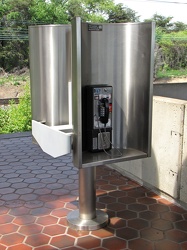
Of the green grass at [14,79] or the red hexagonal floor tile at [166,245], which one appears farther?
the green grass at [14,79]

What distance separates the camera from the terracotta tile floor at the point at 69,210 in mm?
2236

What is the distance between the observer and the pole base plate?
94.0 inches

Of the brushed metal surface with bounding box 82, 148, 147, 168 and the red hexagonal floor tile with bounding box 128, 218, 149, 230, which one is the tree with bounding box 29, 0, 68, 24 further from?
the red hexagonal floor tile with bounding box 128, 218, 149, 230

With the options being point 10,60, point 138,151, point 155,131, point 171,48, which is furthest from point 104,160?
point 171,48

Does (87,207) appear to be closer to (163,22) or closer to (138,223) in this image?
(138,223)

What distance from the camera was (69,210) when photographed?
106 inches

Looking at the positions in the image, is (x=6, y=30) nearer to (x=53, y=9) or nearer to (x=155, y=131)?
(x=53, y=9)

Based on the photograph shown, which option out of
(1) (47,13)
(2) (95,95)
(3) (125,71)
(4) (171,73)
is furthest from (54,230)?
(4) (171,73)

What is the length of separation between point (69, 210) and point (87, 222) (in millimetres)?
304

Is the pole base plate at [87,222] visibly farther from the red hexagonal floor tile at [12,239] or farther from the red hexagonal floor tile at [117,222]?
the red hexagonal floor tile at [12,239]

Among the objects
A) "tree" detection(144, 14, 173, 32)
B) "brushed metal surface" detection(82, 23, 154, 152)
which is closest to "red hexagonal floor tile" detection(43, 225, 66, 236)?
"brushed metal surface" detection(82, 23, 154, 152)

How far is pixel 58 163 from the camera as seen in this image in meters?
3.85

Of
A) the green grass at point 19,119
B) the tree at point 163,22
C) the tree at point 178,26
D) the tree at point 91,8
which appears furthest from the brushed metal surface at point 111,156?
the tree at point 178,26

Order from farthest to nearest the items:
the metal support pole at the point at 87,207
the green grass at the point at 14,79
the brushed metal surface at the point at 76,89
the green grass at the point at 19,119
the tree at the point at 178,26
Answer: the tree at the point at 178,26 < the green grass at the point at 14,79 < the green grass at the point at 19,119 < the metal support pole at the point at 87,207 < the brushed metal surface at the point at 76,89
